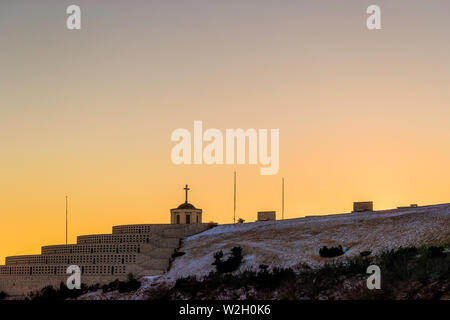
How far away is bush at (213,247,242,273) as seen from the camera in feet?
190

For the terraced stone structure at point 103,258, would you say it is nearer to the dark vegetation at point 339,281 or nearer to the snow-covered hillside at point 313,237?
the snow-covered hillside at point 313,237

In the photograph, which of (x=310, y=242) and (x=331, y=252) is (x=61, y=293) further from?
(x=331, y=252)

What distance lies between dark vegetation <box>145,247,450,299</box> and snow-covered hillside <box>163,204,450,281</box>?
7.63 ft

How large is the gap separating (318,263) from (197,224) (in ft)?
82.3

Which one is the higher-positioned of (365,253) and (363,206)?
(363,206)

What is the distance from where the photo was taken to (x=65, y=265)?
69.8m

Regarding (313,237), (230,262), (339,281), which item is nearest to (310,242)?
(313,237)

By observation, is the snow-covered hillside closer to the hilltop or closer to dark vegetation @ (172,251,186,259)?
the hilltop

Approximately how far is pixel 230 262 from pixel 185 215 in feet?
65.3

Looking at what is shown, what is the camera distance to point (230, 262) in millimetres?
58594

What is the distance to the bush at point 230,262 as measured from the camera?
57969 mm

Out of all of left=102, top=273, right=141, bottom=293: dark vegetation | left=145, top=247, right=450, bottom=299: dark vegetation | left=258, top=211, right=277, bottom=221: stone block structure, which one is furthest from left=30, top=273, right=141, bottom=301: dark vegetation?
left=258, top=211, right=277, bottom=221: stone block structure
